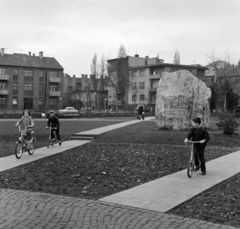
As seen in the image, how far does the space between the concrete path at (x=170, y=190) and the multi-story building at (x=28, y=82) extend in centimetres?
5727

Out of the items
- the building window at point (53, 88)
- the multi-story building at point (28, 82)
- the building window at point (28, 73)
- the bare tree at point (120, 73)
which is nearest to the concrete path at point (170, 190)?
the bare tree at point (120, 73)

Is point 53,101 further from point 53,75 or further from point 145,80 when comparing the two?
point 145,80

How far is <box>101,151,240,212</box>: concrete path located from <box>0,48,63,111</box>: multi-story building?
57272 mm

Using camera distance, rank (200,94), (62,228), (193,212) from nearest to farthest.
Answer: (62,228) < (193,212) < (200,94)

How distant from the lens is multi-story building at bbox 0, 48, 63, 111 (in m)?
64.9

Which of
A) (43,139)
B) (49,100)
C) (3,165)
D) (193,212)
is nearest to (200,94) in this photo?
(43,139)

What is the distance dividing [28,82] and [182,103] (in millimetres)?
53133

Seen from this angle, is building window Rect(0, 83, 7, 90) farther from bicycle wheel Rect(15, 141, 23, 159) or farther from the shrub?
bicycle wheel Rect(15, 141, 23, 159)

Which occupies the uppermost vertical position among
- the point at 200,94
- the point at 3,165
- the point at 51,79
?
the point at 51,79

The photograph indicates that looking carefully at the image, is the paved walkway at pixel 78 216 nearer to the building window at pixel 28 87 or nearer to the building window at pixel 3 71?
the building window at pixel 28 87

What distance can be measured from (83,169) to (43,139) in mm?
8991

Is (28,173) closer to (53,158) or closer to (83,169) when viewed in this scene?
(83,169)

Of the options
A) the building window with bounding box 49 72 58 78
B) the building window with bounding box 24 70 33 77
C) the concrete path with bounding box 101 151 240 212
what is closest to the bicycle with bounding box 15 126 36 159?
the concrete path with bounding box 101 151 240 212

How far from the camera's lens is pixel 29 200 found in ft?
21.5
